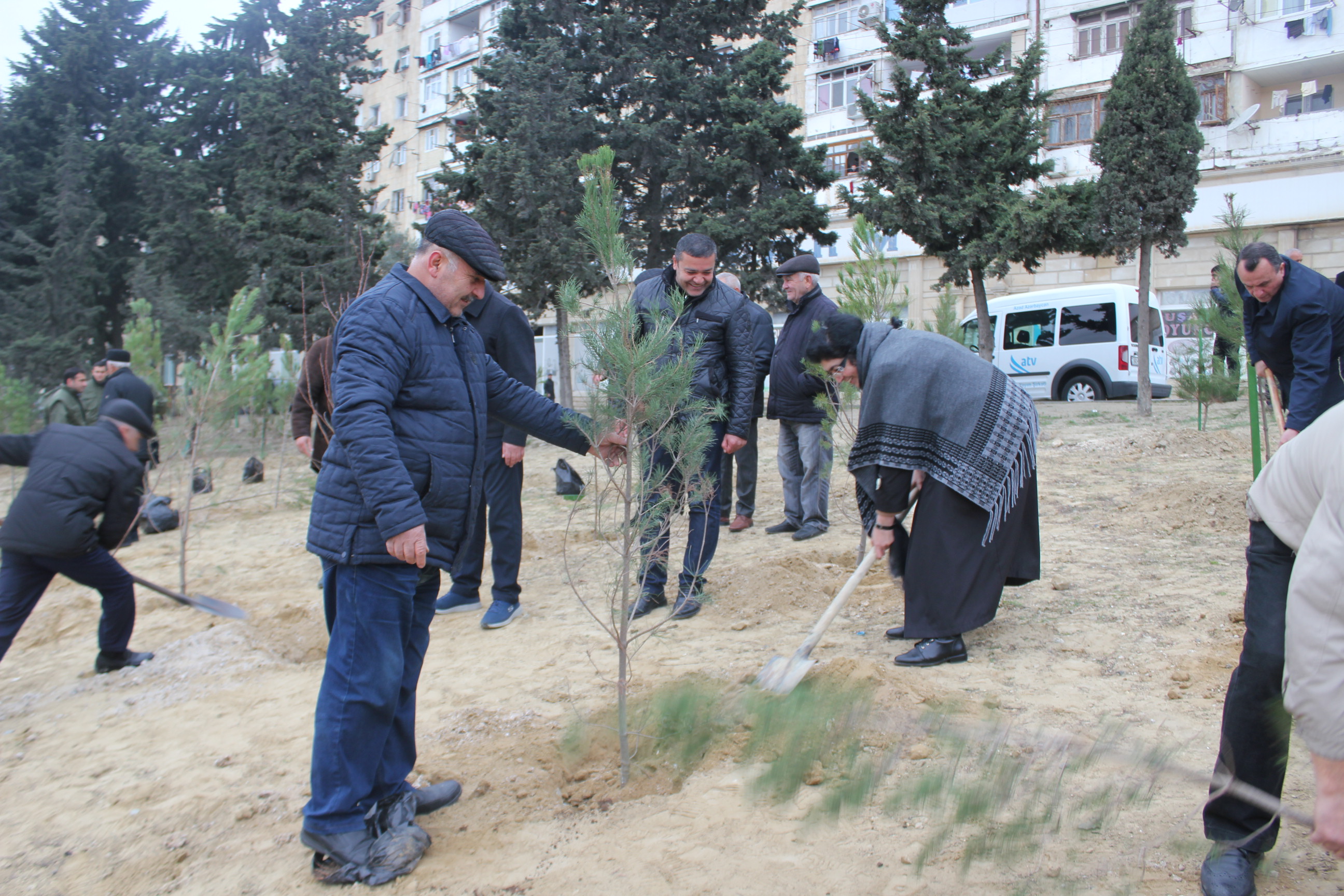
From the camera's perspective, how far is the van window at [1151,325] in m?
15.7

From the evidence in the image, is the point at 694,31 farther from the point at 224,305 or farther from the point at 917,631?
the point at 917,631

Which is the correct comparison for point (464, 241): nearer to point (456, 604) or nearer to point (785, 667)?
point (785, 667)

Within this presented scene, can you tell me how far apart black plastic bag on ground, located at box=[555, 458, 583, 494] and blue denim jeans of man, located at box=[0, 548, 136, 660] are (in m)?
3.37

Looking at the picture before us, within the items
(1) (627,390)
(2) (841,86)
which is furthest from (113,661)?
(2) (841,86)

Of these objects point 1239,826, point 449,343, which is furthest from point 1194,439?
point 449,343

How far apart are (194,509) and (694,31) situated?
12.6 metres

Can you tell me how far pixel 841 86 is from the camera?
26891 millimetres

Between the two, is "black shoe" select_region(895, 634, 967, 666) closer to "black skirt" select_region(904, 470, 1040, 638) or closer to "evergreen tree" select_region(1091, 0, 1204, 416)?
"black skirt" select_region(904, 470, 1040, 638)

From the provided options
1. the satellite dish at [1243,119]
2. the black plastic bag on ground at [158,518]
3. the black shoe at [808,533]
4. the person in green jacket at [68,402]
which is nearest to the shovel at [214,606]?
the black shoe at [808,533]

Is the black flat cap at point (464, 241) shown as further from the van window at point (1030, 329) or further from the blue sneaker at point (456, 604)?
the van window at point (1030, 329)

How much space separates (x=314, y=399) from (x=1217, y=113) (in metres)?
23.5

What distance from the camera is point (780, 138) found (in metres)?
16.0

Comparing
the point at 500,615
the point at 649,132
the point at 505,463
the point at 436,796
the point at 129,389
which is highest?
the point at 649,132

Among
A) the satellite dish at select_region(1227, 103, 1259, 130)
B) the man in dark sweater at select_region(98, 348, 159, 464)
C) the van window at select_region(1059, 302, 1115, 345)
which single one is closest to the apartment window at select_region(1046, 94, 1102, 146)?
the satellite dish at select_region(1227, 103, 1259, 130)
